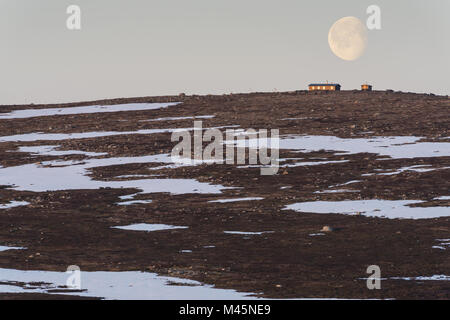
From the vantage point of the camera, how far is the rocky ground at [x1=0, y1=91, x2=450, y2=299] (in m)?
24.5

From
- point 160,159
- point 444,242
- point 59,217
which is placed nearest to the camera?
point 444,242

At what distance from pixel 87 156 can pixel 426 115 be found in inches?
1071

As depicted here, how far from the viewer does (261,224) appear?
33562 millimetres

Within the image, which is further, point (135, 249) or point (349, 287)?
point (135, 249)

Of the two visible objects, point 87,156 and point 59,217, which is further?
point 87,156

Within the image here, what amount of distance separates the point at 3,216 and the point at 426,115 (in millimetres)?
38442

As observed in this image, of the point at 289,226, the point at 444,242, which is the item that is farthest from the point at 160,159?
the point at 444,242

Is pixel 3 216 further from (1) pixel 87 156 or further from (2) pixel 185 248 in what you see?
(1) pixel 87 156

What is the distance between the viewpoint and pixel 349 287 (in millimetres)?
22281

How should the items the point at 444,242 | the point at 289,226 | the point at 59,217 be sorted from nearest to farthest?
the point at 444,242 < the point at 289,226 < the point at 59,217

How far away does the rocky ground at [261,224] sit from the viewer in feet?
80.3

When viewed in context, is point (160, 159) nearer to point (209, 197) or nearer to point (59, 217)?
point (209, 197)
